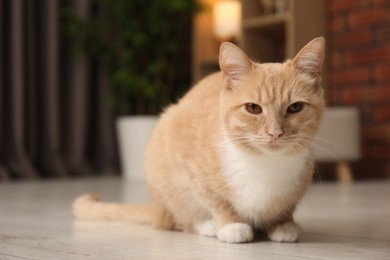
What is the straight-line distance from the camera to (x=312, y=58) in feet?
4.37

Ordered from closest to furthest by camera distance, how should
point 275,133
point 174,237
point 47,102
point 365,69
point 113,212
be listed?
point 275,133 < point 174,237 < point 113,212 < point 365,69 < point 47,102

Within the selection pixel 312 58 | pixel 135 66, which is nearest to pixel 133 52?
pixel 135 66

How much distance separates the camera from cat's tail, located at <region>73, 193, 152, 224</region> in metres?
1.72

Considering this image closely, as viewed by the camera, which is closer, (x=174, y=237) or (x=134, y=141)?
(x=174, y=237)

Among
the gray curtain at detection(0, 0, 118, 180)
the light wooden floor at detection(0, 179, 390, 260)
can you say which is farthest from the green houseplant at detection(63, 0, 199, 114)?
the light wooden floor at detection(0, 179, 390, 260)

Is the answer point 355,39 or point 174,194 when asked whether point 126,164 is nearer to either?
point 355,39

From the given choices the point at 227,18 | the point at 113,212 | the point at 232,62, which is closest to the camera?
the point at 232,62

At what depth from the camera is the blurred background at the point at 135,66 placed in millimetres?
3693

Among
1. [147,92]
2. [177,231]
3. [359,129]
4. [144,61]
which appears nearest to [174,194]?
[177,231]

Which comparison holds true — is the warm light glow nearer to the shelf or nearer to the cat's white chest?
the shelf

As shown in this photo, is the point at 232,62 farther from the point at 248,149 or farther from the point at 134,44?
the point at 134,44

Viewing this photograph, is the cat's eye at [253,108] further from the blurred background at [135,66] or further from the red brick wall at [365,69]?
the red brick wall at [365,69]

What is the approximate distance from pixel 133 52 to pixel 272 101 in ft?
9.81

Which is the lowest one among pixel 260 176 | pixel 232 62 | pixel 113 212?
pixel 113 212
